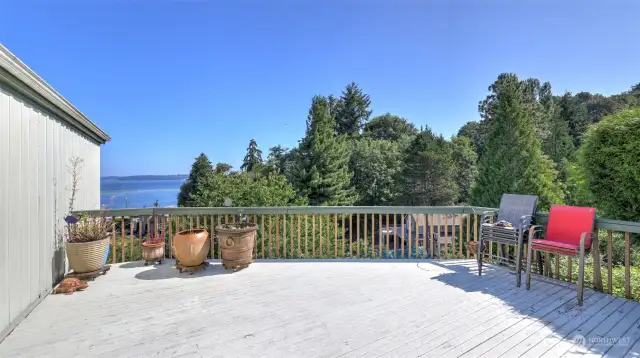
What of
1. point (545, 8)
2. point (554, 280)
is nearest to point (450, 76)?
point (545, 8)

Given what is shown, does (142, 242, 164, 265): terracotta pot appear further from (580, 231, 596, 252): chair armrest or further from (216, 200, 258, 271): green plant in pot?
(580, 231, 596, 252): chair armrest

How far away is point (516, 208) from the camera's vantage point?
381 centimetres

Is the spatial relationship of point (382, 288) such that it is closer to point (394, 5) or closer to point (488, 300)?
point (488, 300)

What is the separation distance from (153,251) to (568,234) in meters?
5.09

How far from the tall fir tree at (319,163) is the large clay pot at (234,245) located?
1465cm

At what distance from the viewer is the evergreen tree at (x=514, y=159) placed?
14.8 meters

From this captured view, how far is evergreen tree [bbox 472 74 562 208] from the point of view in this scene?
1478 cm

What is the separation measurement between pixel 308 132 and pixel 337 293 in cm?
1667

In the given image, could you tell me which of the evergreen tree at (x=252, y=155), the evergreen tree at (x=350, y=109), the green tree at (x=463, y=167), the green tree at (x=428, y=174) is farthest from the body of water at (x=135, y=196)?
the green tree at (x=463, y=167)

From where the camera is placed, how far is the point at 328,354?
199cm

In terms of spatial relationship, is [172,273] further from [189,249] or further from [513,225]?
[513,225]
